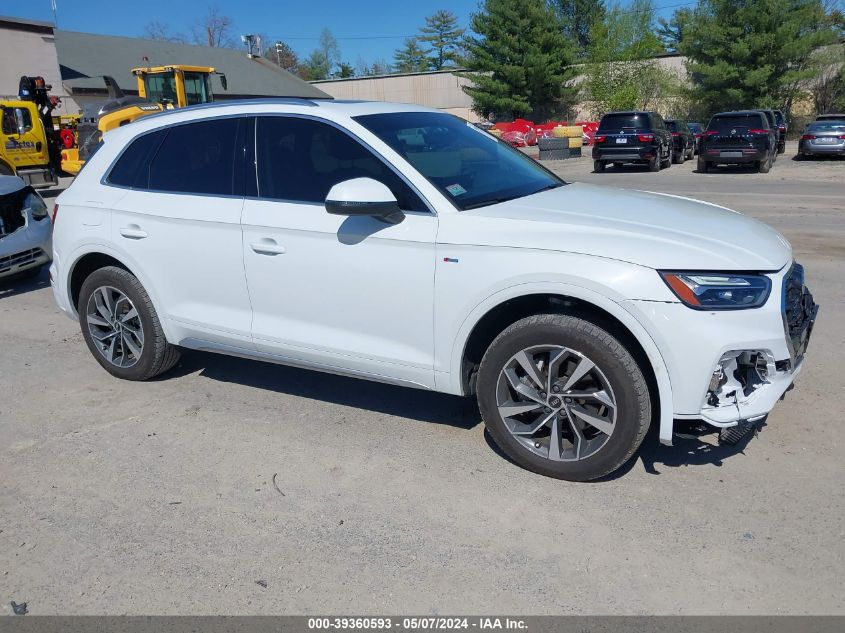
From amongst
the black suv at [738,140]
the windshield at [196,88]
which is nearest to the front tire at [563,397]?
the black suv at [738,140]

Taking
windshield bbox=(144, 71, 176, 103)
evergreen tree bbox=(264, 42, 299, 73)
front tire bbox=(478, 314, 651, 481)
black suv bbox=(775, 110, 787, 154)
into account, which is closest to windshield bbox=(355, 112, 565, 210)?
front tire bbox=(478, 314, 651, 481)

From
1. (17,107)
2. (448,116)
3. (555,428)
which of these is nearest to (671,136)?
(17,107)

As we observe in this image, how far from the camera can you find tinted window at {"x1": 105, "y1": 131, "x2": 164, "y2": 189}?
492cm

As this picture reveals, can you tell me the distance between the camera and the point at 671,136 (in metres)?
25.2

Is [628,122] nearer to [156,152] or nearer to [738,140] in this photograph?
[738,140]

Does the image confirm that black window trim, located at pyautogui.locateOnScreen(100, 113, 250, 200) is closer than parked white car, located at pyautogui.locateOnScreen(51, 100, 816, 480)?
No

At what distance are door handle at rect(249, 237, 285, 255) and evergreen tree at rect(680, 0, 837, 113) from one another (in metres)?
43.1

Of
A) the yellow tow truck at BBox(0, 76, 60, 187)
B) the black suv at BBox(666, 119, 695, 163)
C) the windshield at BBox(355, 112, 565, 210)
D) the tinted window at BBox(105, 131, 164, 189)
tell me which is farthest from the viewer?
the black suv at BBox(666, 119, 695, 163)

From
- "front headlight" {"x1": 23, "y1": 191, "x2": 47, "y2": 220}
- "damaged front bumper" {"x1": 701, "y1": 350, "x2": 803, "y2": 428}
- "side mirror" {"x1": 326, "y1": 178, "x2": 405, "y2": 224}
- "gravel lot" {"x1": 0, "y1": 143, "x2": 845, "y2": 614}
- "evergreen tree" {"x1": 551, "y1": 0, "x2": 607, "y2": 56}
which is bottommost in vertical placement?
"gravel lot" {"x1": 0, "y1": 143, "x2": 845, "y2": 614}

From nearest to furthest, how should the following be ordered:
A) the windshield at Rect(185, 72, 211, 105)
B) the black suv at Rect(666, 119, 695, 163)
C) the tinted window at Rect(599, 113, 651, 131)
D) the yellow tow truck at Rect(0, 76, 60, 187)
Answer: the yellow tow truck at Rect(0, 76, 60, 187)
the tinted window at Rect(599, 113, 651, 131)
the windshield at Rect(185, 72, 211, 105)
the black suv at Rect(666, 119, 695, 163)

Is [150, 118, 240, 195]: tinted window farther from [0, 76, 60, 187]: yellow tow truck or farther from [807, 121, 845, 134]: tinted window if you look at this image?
[807, 121, 845, 134]: tinted window

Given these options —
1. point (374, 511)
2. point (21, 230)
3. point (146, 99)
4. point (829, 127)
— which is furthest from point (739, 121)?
point (374, 511)

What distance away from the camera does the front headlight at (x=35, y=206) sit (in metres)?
8.25

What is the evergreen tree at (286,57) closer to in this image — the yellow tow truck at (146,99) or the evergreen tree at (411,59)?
the evergreen tree at (411,59)
